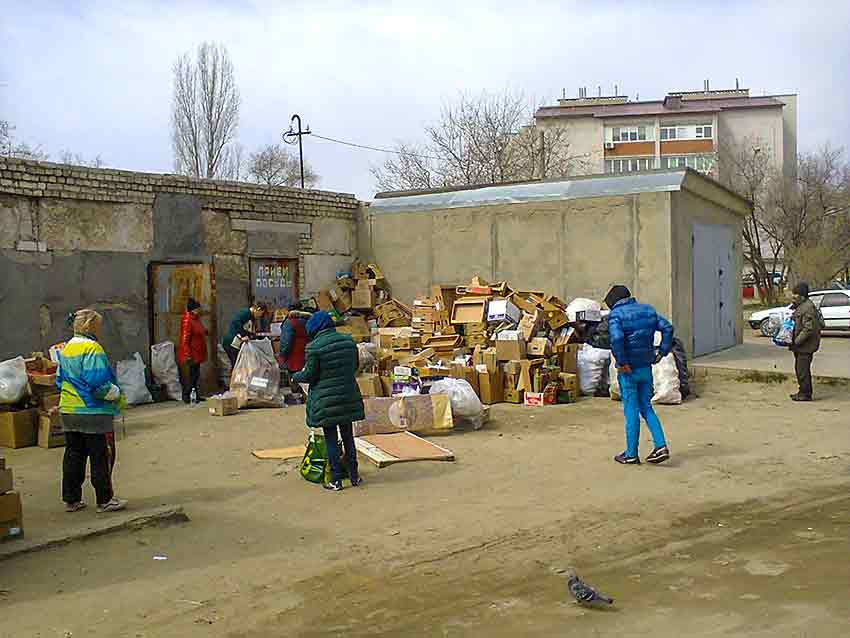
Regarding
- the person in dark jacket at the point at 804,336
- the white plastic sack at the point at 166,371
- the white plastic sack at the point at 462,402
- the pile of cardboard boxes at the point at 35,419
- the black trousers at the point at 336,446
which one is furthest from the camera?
the white plastic sack at the point at 166,371

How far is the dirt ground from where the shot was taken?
491 cm

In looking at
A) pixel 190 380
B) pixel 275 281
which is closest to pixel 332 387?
pixel 190 380

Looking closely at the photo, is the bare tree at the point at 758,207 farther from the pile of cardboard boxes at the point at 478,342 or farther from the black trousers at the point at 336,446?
the black trousers at the point at 336,446

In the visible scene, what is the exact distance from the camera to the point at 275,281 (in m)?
17.0

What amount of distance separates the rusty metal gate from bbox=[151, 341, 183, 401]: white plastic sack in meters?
2.32

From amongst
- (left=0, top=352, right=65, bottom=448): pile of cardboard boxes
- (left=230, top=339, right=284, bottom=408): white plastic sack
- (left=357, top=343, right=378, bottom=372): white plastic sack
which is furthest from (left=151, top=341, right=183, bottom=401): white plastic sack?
(left=0, top=352, right=65, bottom=448): pile of cardboard boxes

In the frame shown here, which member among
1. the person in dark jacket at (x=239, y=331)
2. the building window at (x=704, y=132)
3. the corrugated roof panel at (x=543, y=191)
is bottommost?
the person in dark jacket at (x=239, y=331)

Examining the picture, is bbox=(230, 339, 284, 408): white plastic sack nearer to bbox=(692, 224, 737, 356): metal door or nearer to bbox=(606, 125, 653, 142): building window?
bbox=(692, 224, 737, 356): metal door

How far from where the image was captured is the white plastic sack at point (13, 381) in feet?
35.2

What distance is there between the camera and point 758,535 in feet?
21.3

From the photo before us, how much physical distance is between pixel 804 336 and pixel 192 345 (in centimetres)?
918

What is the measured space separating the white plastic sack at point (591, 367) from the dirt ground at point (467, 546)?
3.59 m

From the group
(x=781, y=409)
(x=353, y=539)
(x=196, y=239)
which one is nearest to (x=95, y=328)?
(x=353, y=539)

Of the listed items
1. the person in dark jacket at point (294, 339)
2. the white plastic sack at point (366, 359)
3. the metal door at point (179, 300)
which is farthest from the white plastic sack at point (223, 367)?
the person in dark jacket at point (294, 339)
